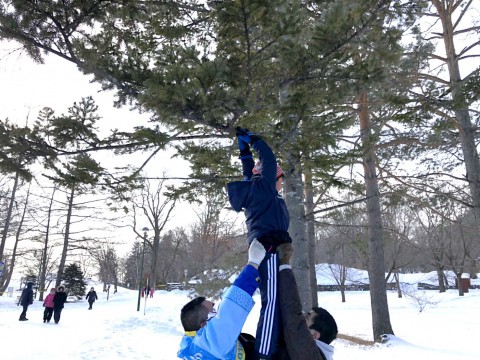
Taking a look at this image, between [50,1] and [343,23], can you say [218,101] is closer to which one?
[343,23]

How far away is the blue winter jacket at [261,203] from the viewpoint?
2.57m

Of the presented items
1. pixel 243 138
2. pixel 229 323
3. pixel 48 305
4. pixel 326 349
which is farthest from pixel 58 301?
pixel 229 323

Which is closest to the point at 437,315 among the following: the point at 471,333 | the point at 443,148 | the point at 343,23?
the point at 471,333

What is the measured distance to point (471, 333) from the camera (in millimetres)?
13461

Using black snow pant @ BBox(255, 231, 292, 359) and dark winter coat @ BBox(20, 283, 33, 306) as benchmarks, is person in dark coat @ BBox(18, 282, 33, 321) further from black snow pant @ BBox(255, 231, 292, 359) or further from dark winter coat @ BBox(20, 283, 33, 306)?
black snow pant @ BBox(255, 231, 292, 359)

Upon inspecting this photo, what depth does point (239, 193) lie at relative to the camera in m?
2.71

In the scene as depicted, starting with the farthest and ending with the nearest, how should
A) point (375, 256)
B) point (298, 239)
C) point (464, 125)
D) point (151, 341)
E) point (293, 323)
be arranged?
point (375, 256) → point (151, 341) → point (464, 125) → point (298, 239) → point (293, 323)

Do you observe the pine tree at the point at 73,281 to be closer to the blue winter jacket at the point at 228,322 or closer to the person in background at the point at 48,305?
the person in background at the point at 48,305

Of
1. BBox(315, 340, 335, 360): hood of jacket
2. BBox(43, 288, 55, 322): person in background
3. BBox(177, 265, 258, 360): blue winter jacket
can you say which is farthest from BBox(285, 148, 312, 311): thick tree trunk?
BBox(43, 288, 55, 322): person in background

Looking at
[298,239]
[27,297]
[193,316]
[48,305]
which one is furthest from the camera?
[27,297]

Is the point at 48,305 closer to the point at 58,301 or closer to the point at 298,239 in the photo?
the point at 58,301

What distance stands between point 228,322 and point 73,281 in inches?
1292

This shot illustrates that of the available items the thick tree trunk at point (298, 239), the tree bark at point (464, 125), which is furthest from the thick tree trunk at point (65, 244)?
the tree bark at point (464, 125)

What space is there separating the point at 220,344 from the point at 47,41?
4.17 m
